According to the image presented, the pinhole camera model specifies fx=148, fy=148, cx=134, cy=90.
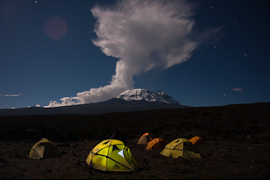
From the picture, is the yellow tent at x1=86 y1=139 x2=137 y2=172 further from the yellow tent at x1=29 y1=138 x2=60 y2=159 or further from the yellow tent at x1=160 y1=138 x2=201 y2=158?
the yellow tent at x1=29 y1=138 x2=60 y2=159

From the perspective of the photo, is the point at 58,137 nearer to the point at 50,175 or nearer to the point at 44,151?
the point at 44,151

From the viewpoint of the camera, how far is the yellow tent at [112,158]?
25.0 ft

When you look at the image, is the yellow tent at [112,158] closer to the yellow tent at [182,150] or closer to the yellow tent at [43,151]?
the yellow tent at [182,150]

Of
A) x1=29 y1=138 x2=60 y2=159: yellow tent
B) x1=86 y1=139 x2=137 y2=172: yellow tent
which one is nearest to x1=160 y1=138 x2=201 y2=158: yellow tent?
x1=86 y1=139 x2=137 y2=172: yellow tent

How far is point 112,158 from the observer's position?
7.75m

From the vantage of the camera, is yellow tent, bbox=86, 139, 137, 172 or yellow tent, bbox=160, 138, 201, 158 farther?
yellow tent, bbox=160, 138, 201, 158

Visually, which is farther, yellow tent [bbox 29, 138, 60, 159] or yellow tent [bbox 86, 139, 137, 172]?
yellow tent [bbox 29, 138, 60, 159]

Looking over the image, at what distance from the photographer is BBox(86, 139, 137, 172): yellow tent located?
25.0 ft

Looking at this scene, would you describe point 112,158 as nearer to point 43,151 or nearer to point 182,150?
point 182,150

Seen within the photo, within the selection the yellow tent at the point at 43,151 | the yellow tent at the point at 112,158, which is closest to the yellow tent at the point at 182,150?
the yellow tent at the point at 112,158

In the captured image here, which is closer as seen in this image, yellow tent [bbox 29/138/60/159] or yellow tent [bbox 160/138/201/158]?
yellow tent [bbox 160/138/201/158]

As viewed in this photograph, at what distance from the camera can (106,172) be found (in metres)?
7.58

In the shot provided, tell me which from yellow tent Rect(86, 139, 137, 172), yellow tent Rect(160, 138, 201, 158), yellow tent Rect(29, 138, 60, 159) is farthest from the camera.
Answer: yellow tent Rect(29, 138, 60, 159)

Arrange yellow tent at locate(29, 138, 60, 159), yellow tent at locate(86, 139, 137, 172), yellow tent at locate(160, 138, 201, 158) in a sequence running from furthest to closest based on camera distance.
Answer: yellow tent at locate(29, 138, 60, 159), yellow tent at locate(160, 138, 201, 158), yellow tent at locate(86, 139, 137, 172)
